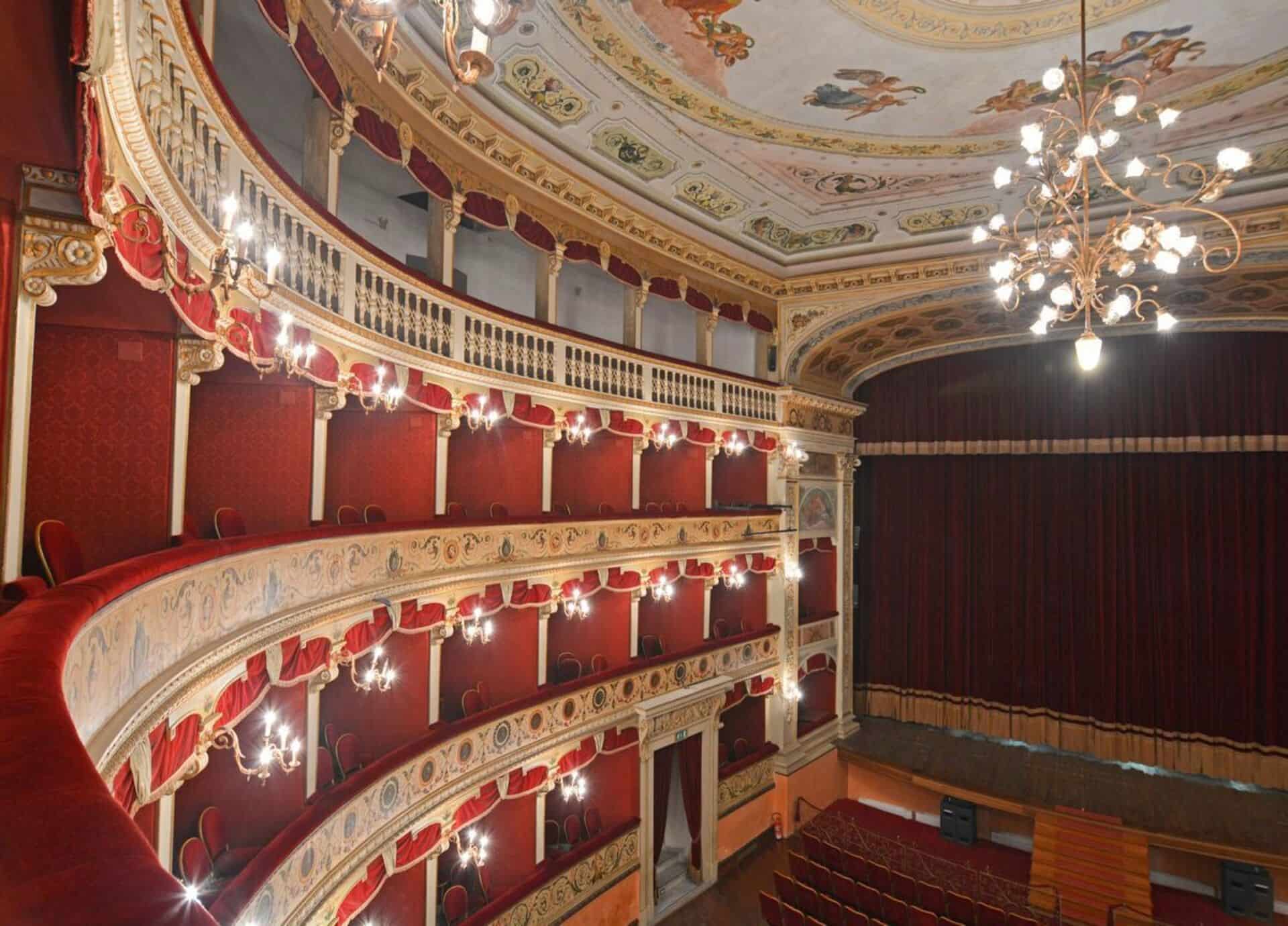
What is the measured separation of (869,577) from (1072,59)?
39.8ft

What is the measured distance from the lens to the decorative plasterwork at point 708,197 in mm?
11765

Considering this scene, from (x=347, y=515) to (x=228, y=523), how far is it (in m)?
2.10

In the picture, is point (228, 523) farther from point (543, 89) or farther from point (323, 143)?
point (543, 89)

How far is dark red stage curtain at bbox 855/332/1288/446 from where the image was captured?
1444cm

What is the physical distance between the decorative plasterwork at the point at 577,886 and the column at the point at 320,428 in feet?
19.0

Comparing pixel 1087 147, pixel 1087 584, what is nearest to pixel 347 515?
pixel 1087 147

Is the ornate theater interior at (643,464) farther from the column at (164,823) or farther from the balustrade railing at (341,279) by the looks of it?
the column at (164,823)

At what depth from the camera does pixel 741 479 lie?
1580 centimetres

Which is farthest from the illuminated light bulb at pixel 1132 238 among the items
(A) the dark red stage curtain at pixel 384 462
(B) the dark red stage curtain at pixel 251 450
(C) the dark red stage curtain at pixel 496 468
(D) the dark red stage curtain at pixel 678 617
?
(D) the dark red stage curtain at pixel 678 617

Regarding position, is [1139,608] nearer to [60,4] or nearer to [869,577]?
[869,577]

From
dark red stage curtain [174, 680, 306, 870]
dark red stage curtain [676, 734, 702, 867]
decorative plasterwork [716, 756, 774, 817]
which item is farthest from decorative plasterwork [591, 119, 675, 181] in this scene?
decorative plasterwork [716, 756, 774, 817]

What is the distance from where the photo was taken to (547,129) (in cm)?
985

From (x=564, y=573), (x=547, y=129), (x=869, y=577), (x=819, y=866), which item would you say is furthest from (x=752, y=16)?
(x=869, y=577)

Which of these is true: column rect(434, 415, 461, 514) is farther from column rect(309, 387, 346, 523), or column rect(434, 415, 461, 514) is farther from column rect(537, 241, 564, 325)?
column rect(537, 241, 564, 325)
